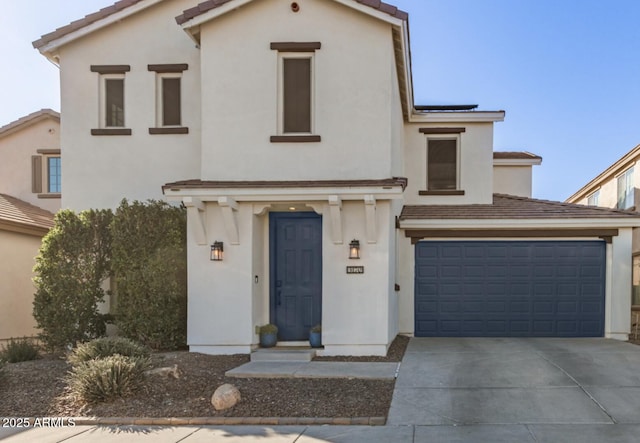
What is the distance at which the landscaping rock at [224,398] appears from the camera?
6.04m

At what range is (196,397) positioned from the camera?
6.44 meters

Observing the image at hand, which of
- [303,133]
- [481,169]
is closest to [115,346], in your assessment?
[303,133]

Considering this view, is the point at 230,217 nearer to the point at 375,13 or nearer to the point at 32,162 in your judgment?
the point at 375,13

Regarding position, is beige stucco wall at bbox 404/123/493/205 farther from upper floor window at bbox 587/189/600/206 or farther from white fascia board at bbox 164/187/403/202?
upper floor window at bbox 587/189/600/206

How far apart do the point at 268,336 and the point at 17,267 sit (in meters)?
7.18

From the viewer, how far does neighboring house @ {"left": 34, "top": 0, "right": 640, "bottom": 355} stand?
884 centimetres

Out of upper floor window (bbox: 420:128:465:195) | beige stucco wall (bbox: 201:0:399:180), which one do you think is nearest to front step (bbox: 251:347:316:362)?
beige stucco wall (bbox: 201:0:399:180)

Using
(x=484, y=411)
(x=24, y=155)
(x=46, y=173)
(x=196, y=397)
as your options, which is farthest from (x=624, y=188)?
(x=24, y=155)

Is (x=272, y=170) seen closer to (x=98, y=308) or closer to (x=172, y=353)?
(x=172, y=353)

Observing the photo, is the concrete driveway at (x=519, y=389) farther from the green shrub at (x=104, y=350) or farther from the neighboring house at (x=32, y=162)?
the neighboring house at (x=32, y=162)

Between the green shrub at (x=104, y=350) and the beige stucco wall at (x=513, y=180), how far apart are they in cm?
1195

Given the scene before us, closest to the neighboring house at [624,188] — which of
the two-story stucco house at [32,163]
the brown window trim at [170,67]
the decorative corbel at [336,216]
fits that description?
the decorative corbel at [336,216]

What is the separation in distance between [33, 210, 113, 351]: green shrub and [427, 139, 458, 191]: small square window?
781 cm

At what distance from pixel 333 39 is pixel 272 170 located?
2691mm
